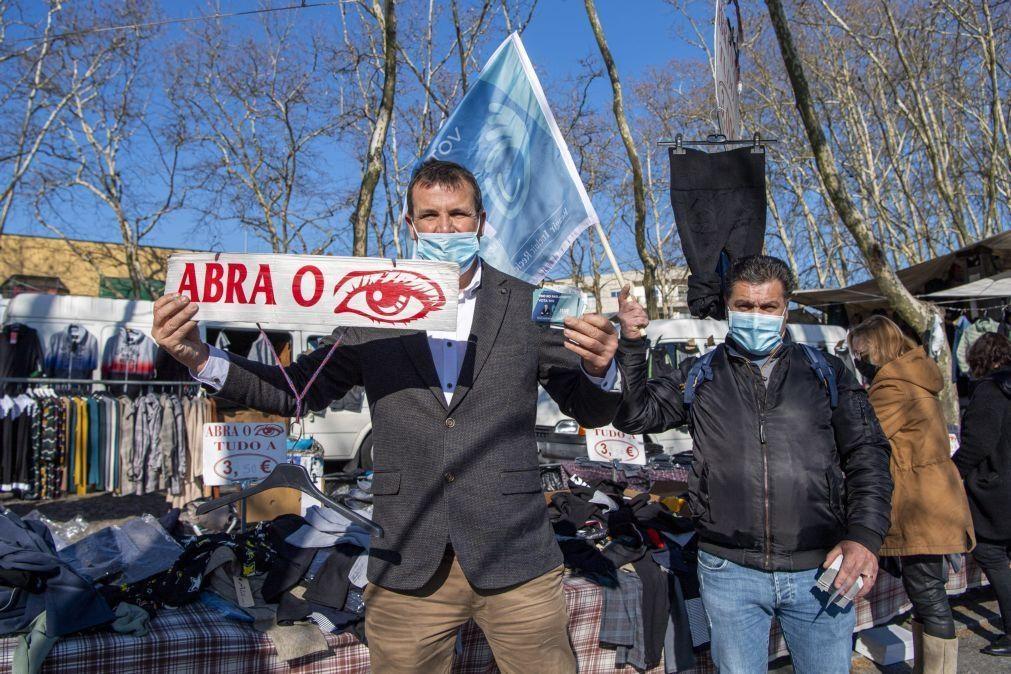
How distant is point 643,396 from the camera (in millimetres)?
2438

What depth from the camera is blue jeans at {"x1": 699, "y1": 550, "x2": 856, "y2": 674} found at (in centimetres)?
231

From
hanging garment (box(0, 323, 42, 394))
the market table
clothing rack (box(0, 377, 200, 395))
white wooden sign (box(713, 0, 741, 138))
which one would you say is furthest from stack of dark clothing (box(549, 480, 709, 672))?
hanging garment (box(0, 323, 42, 394))

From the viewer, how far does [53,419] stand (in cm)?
785

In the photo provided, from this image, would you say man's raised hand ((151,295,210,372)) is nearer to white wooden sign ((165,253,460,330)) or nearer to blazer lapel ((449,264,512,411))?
white wooden sign ((165,253,460,330))

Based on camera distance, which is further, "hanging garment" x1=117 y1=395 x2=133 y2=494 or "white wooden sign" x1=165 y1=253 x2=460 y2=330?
"hanging garment" x1=117 y1=395 x2=133 y2=494

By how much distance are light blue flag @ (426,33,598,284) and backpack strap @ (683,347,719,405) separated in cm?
69

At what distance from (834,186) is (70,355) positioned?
8.97 metres

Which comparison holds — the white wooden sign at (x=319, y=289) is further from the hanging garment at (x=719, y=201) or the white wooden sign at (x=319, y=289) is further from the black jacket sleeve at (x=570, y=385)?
the hanging garment at (x=719, y=201)

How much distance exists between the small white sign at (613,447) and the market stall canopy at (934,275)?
826 centimetres

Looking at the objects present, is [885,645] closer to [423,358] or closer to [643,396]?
[643,396]

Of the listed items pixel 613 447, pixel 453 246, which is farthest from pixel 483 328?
pixel 613 447

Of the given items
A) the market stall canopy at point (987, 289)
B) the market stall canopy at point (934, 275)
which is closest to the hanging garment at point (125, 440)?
the market stall canopy at point (934, 275)

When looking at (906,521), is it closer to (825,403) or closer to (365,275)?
(825,403)

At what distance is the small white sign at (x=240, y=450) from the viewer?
14.0 ft
